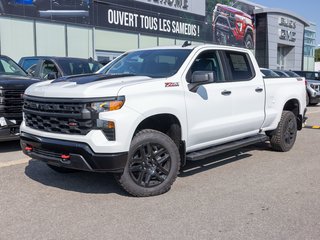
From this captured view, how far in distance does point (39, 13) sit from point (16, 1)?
3.96 ft

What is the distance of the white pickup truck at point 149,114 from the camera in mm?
4434

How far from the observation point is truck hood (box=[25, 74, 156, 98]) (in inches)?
176

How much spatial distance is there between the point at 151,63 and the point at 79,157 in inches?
78.5

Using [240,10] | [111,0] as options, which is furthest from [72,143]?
[240,10]

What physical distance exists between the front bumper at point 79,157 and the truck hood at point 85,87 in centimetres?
54

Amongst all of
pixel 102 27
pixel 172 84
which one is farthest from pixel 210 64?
pixel 102 27

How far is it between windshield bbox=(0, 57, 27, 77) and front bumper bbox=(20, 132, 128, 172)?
157 inches

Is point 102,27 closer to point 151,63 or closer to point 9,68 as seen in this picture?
point 9,68

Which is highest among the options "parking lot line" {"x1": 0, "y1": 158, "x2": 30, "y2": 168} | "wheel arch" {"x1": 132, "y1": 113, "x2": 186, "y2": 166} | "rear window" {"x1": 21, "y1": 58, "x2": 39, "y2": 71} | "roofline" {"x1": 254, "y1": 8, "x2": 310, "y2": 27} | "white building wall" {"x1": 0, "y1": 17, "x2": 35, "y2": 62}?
"roofline" {"x1": 254, "y1": 8, "x2": 310, "y2": 27}

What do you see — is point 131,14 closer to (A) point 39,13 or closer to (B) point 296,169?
(A) point 39,13

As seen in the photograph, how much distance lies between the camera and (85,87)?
14.9 ft

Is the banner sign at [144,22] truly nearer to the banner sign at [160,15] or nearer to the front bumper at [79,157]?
the banner sign at [160,15]

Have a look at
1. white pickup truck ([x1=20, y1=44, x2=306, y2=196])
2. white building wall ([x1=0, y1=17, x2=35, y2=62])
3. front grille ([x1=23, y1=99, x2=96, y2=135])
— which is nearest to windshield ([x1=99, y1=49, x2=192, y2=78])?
white pickup truck ([x1=20, y1=44, x2=306, y2=196])

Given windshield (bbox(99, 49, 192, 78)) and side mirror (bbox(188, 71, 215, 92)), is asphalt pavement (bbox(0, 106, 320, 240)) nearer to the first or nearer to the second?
side mirror (bbox(188, 71, 215, 92))
